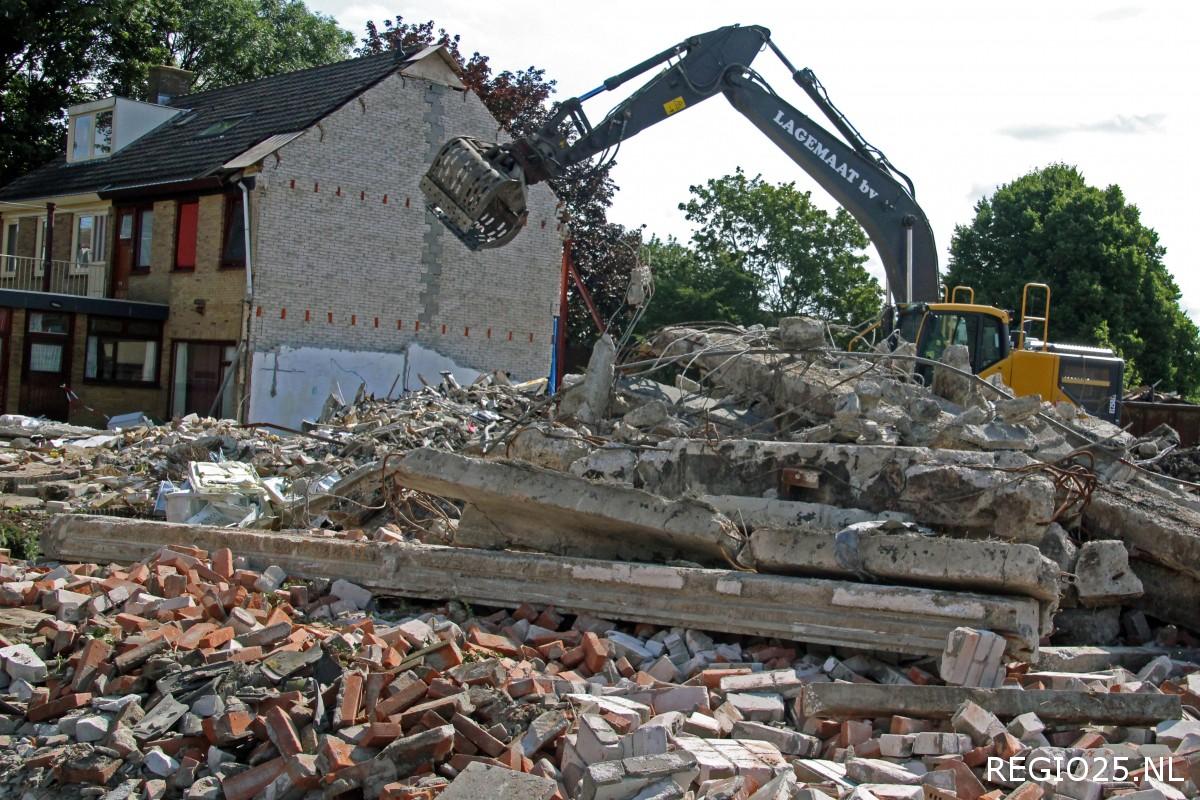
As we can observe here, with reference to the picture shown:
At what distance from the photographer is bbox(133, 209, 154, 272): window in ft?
76.8

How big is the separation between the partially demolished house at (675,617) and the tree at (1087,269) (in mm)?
27282

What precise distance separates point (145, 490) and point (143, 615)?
20.3 feet

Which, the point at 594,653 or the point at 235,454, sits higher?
the point at 235,454

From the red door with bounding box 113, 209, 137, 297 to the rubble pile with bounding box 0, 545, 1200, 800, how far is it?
18.6 m

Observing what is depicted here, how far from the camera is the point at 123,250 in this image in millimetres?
23984

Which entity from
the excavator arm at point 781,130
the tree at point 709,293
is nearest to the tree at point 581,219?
the tree at point 709,293

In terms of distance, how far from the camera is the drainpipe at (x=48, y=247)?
994 inches

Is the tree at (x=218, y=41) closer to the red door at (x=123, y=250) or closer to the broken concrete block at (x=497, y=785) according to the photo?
the red door at (x=123, y=250)

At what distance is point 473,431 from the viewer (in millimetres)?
14312

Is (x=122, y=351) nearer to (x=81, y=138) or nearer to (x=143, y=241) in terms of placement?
(x=143, y=241)

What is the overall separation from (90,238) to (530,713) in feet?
75.6

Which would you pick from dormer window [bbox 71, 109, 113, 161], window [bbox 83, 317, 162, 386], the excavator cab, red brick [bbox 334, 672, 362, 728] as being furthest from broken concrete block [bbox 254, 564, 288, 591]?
dormer window [bbox 71, 109, 113, 161]

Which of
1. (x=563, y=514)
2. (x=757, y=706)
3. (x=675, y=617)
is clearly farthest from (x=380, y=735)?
(x=563, y=514)

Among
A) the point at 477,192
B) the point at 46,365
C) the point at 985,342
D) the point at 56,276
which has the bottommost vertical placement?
the point at 46,365
